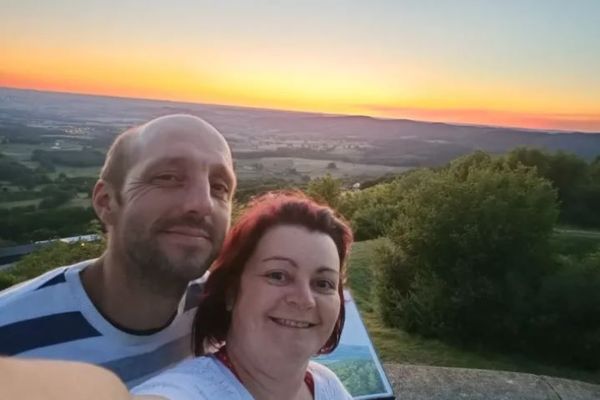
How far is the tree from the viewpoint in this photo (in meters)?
11.7

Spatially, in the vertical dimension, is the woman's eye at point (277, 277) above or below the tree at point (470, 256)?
above

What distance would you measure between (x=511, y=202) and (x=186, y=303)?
36.6 feet

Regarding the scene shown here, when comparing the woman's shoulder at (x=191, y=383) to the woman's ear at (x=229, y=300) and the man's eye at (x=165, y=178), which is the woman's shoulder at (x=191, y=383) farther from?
the man's eye at (x=165, y=178)

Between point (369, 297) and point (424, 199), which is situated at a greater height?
point (424, 199)

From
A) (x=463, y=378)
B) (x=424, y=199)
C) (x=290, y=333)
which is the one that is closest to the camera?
(x=290, y=333)

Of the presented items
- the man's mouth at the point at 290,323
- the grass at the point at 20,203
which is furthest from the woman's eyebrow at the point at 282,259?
the grass at the point at 20,203

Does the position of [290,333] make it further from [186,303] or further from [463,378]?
[463,378]

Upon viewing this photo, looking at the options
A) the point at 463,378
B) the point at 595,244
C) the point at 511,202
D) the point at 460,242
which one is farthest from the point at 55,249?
the point at 595,244

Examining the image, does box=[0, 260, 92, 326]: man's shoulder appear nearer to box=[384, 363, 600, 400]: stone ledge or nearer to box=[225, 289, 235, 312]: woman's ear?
box=[225, 289, 235, 312]: woman's ear

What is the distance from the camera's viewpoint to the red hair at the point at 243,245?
1743 millimetres

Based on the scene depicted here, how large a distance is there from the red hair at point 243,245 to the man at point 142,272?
0.18 feet

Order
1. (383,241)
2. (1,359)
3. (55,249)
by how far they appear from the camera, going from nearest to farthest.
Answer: (1,359), (55,249), (383,241)

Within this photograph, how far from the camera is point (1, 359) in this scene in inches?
23.5

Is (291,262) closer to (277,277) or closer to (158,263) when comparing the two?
(277,277)
